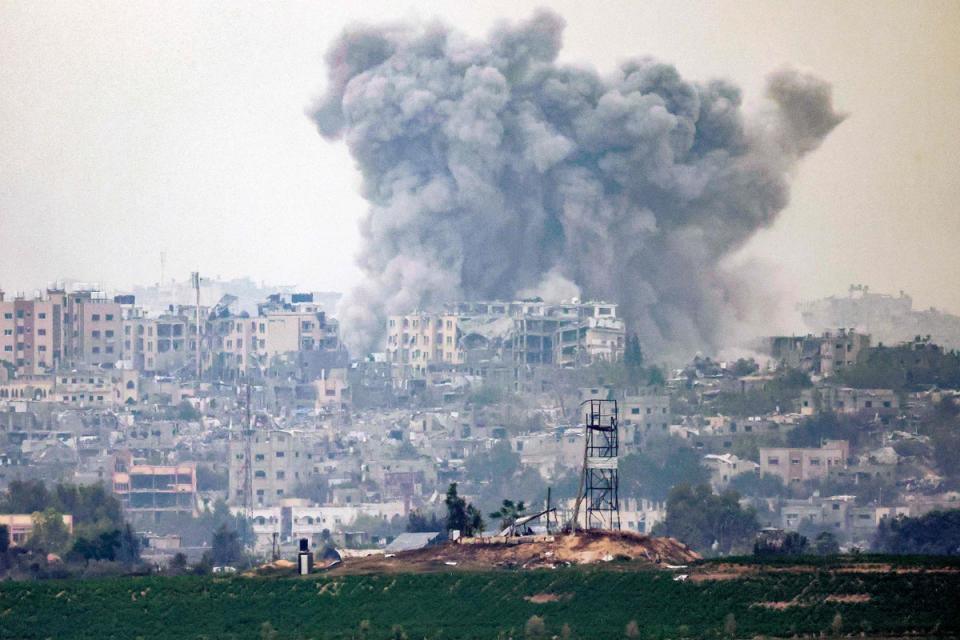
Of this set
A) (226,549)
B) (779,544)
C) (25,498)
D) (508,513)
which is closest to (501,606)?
(508,513)

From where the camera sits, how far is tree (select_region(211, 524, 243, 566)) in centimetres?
8786

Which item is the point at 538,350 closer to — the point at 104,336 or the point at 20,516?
the point at 104,336

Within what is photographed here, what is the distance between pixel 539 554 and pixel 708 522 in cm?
2644

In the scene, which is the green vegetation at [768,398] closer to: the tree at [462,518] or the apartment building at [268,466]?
the apartment building at [268,466]

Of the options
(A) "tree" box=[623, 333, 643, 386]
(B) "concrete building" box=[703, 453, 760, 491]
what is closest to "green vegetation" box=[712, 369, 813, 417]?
→ (A) "tree" box=[623, 333, 643, 386]

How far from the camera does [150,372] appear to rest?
137 metres

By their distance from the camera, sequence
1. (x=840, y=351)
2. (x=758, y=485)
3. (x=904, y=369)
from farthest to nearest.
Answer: (x=840, y=351) → (x=904, y=369) → (x=758, y=485)

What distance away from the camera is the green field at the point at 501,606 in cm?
6400

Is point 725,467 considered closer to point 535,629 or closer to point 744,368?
point 744,368

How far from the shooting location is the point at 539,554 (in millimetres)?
67750

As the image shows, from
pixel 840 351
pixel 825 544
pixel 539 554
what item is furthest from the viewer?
pixel 840 351

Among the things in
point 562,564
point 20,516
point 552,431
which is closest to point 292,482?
point 552,431

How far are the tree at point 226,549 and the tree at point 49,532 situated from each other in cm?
397

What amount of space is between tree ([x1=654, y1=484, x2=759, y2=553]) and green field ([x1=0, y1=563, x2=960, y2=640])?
23.5 meters
